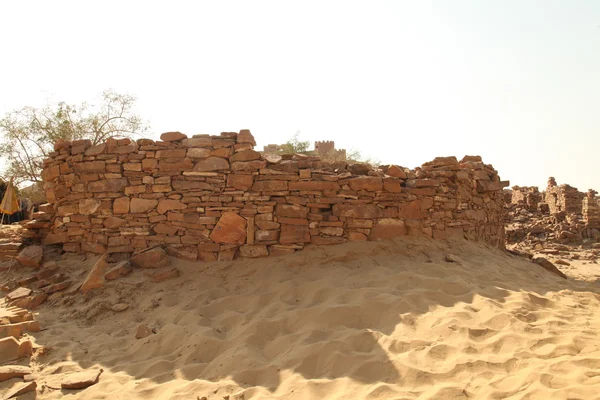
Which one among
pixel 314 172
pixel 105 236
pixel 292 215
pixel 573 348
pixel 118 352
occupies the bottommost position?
pixel 118 352

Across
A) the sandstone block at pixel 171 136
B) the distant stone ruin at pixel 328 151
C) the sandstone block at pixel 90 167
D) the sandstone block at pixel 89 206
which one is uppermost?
the distant stone ruin at pixel 328 151

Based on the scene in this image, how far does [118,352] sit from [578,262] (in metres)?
11.1

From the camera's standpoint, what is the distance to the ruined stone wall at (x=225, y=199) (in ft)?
19.6

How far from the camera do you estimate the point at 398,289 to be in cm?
493

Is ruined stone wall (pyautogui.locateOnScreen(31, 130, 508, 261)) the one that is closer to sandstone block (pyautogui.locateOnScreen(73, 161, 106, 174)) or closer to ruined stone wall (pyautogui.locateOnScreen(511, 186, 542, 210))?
sandstone block (pyautogui.locateOnScreen(73, 161, 106, 174))

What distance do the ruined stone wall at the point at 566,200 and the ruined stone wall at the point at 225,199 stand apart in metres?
11.8

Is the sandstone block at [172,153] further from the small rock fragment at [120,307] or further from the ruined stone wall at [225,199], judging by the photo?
the small rock fragment at [120,307]

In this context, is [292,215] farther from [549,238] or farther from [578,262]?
[549,238]

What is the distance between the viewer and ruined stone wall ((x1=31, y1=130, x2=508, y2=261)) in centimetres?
596

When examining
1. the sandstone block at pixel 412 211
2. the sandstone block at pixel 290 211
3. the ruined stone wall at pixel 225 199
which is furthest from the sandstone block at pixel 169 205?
the sandstone block at pixel 412 211

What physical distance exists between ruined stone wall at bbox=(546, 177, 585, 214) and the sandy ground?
11.2 meters

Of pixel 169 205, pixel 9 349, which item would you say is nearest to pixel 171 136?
pixel 169 205

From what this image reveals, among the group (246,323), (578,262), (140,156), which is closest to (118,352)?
(246,323)

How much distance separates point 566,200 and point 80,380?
671 inches
